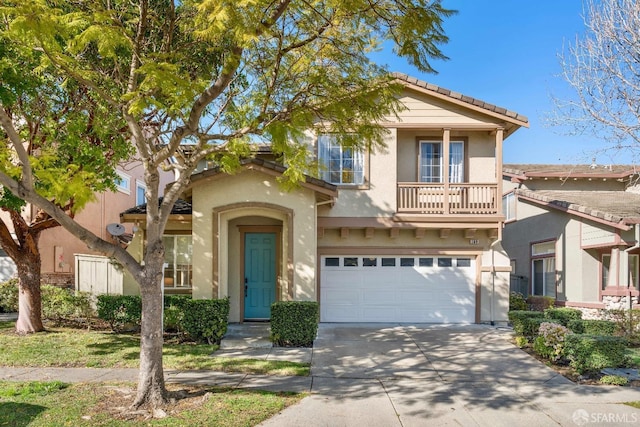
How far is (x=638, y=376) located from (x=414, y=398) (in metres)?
4.62

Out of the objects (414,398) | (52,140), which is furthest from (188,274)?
(414,398)

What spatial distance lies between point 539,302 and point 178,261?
11992 mm

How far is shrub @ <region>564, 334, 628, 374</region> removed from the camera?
8.05 m

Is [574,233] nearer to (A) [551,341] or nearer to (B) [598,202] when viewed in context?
(B) [598,202]

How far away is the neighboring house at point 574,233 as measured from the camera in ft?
42.7

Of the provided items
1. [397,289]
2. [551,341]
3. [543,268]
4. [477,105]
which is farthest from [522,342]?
[477,105]

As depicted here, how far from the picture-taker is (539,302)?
15141 mm

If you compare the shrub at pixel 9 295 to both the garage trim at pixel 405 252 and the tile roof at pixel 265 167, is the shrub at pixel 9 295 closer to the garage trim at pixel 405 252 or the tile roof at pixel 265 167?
the tile roof at pixel 265 167

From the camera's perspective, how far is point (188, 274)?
12.8 meters

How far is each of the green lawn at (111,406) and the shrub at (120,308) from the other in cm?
402

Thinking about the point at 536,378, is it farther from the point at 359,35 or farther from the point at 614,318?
the point at 359,35

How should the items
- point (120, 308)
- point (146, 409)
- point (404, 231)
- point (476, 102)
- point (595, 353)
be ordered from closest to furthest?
point (146, 409) < point (595, 353) < point (120, 308) < point (476, 102) < point (404, 231)

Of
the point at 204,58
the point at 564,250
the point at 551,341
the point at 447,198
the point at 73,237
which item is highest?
the point at 204,58

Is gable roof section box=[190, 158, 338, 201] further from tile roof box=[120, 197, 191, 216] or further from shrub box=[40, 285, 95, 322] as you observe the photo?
shrub box=[40, 285, 95, 322]
